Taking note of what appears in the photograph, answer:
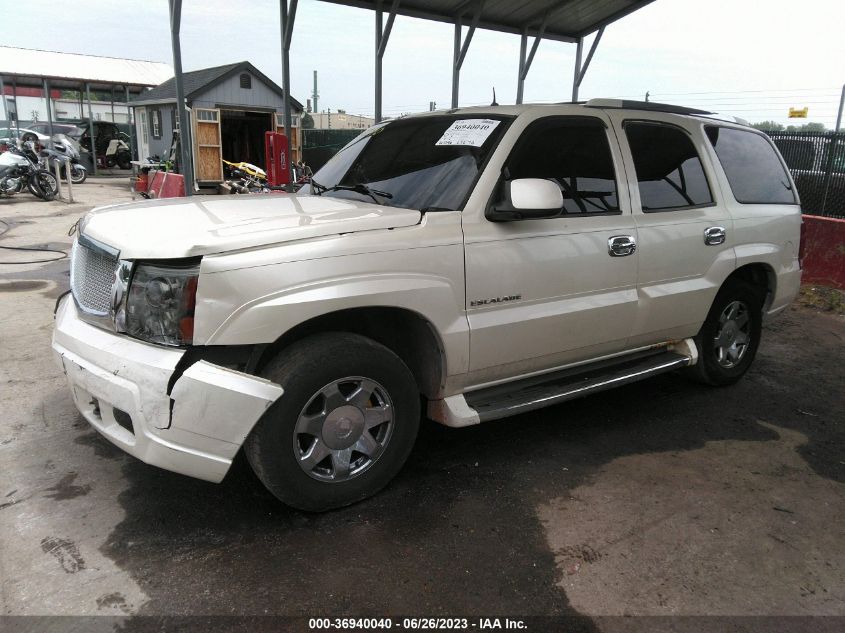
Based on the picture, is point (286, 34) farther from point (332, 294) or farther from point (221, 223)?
point (332, 294)

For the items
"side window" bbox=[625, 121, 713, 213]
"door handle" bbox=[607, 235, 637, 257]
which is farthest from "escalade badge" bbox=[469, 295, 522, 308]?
"side window" bbox=[625, 121, 713, 213]

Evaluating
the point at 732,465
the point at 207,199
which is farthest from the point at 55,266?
the point at 732,465

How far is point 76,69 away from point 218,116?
833 centimetres

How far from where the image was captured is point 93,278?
3014mm

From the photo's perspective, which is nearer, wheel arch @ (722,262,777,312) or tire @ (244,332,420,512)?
tire @ (244,332,420,512)

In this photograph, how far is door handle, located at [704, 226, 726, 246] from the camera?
4238 millimetres

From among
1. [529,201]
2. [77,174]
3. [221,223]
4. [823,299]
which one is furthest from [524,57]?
[77,174]

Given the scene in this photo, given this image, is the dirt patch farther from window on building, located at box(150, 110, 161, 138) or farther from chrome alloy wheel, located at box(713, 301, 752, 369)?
window on building, located at box(150, 110, 161, 138)

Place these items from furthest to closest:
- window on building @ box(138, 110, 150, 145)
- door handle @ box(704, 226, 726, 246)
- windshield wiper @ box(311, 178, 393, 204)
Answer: window on building @ box(138, 110, 150, 145)
door handle @ box(704, 226, 726, 246)
windshield wiper @ box(311, 178, 393, 204)

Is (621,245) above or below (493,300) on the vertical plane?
above

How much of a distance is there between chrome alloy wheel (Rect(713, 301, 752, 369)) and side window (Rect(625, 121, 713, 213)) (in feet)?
3.00

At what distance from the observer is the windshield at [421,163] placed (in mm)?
3346

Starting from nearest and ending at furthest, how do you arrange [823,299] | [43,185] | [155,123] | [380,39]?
[823,299] < [380,39] < [43,185] < [155,123]

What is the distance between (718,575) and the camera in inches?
106
